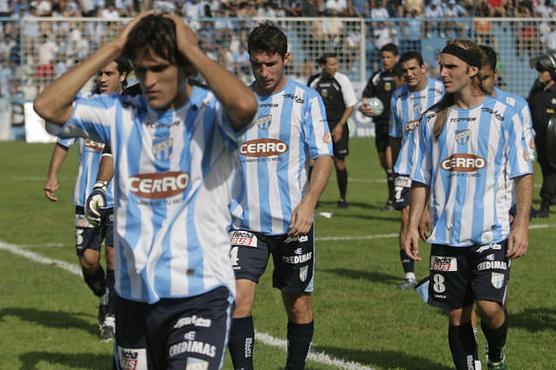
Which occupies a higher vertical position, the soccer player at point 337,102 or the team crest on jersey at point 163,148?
the team crest on jersey at point 163,148

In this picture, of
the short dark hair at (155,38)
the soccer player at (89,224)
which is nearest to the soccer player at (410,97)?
the soccer player at (89,224)

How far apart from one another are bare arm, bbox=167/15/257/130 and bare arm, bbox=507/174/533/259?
286 centimetres

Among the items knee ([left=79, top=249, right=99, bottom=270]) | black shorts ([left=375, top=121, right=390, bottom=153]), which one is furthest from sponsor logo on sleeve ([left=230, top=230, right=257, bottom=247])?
black shorts ([left=375, top=121, right=390, bottom=153])

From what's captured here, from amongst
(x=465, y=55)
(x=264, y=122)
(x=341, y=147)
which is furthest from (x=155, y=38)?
(x=341, y=147)

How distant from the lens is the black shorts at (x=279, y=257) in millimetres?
7551

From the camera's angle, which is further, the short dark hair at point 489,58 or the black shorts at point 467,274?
the short dark hair at point 489,58

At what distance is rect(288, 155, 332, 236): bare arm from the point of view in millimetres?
6988

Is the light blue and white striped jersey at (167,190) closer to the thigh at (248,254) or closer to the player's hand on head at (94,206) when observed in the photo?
the player's hand on head at (94,206)

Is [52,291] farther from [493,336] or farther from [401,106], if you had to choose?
[493,336]

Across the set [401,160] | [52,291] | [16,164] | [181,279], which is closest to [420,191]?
[401,160]

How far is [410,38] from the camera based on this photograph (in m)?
33.8

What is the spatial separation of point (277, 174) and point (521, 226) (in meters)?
1.65

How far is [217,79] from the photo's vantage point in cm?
470

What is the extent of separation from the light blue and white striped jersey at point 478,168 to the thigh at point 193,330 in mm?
2753
